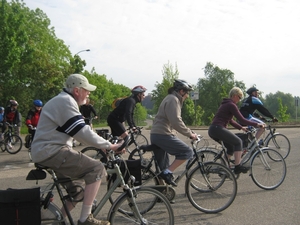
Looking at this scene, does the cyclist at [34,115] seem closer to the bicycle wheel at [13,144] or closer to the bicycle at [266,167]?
the bicycle wheel at [13,144]

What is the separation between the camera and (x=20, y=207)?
3.42 m

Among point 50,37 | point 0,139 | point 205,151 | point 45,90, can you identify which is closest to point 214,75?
point 50,37

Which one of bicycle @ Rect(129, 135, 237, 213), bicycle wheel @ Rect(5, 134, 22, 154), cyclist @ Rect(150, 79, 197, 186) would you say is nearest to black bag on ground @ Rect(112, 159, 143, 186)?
bicycle @ Rect(129, 135, 237, 213)

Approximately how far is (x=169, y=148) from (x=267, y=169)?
2129 millimetres

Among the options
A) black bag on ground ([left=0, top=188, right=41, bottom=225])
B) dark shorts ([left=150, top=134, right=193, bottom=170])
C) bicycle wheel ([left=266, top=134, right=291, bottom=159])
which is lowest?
bicycle wheel ([left=266, top=134, right=291, bottom=159])

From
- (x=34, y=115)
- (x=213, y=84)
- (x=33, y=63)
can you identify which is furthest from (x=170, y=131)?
(x=213, y=84)

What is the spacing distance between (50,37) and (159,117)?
3965 cm

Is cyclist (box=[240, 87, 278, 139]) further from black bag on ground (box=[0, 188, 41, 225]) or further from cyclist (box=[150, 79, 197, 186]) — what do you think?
black bag on ground (box=[0, 188, 41, 225])

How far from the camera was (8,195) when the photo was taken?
341 cm

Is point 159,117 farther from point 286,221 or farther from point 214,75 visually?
point 214,75

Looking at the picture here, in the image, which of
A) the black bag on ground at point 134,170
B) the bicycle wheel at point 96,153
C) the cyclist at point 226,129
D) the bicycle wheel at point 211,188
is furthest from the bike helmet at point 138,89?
the black bag on ground at point 134,170

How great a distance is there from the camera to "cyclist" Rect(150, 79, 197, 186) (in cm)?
530

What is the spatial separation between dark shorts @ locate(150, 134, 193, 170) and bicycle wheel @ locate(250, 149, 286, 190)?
65.4 inches

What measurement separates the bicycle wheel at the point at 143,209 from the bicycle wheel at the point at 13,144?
9.05 metres
